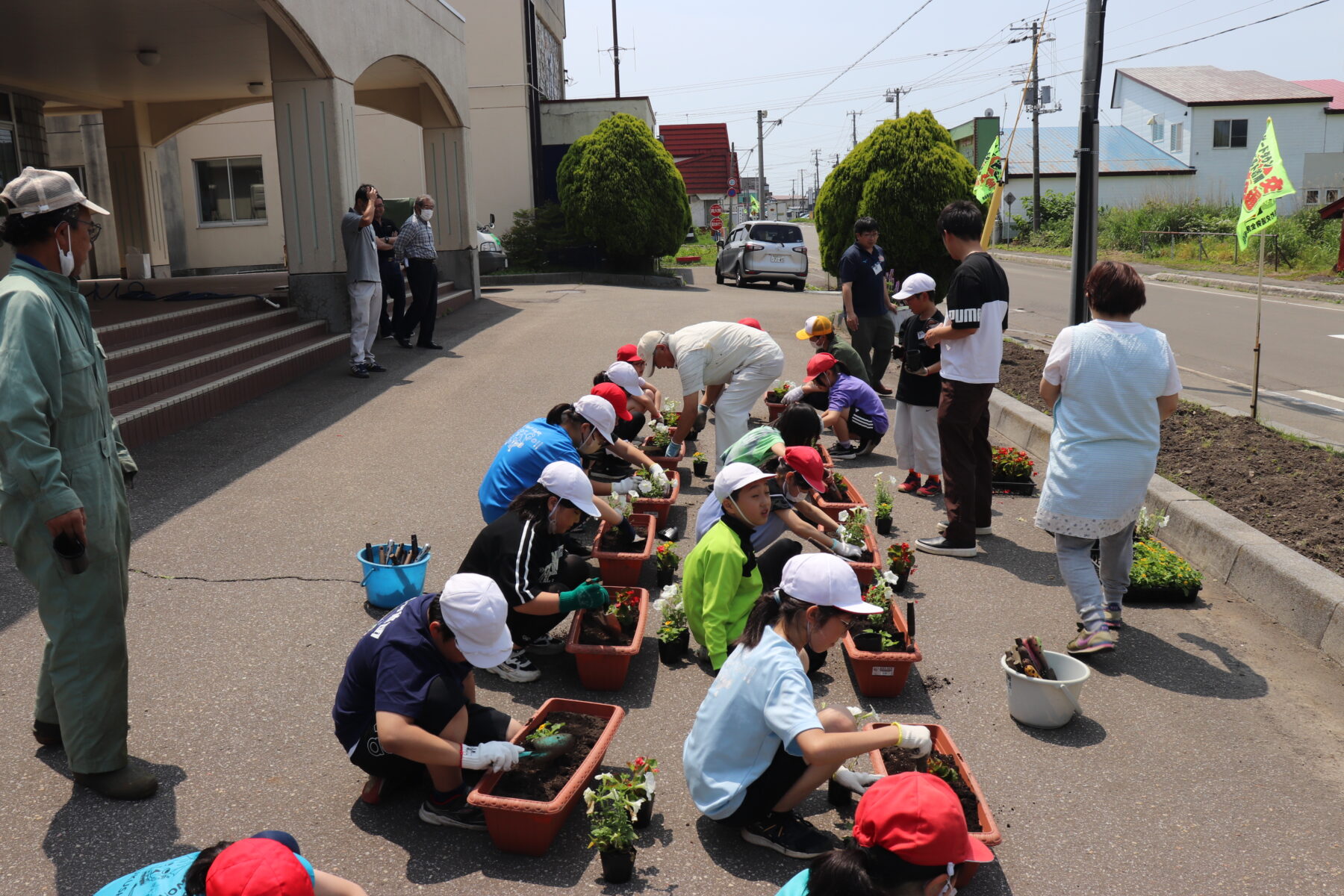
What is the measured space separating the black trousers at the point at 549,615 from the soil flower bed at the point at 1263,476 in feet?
13.8

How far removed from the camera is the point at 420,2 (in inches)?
590

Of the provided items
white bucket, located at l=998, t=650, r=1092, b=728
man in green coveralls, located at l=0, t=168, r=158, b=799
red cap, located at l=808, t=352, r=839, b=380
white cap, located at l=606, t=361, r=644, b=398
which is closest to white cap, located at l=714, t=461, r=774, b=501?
white bucket, located at l=998, t=650, r=1092, b=728

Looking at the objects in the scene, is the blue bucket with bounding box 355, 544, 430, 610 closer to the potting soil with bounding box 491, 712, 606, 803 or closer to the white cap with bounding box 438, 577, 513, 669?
the potting soil with bounding box 491, 712, 606, 803

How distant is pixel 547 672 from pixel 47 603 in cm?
222

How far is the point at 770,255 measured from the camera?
23.2 meters

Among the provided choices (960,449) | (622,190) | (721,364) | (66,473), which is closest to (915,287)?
(960,449)

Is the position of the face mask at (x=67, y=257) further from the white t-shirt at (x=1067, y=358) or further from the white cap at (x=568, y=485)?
the white t-shirt at (x=1067, y=358)

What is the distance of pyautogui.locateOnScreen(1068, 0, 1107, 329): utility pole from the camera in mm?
9727

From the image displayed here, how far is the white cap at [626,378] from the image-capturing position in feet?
25.1

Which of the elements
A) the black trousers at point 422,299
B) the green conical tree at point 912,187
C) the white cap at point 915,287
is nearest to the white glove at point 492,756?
the white cap at point 915,287

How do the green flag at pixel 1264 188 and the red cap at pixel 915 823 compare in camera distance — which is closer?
the red cap at pixel 915 823

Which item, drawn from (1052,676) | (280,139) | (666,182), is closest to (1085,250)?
(1052,676)

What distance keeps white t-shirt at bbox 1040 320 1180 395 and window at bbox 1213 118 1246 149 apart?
5142cm

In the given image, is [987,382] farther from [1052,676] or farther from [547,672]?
[547,672]
